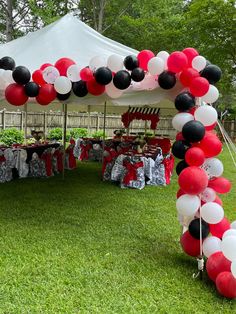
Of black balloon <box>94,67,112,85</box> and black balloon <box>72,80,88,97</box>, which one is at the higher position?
black balloon <box>94,67,112,85</box>

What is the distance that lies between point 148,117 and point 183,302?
372 inches

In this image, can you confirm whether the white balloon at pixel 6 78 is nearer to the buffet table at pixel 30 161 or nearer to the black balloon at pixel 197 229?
the black balloon at pixel 197 229

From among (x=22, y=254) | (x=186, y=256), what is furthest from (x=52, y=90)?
(x=186, y=256)

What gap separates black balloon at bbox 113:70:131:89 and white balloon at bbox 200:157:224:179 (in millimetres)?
1147

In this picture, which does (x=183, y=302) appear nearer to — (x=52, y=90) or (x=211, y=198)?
(x=211, y=198)

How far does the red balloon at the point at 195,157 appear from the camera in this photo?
3.41 metres

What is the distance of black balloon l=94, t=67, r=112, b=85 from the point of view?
3840 millimetres

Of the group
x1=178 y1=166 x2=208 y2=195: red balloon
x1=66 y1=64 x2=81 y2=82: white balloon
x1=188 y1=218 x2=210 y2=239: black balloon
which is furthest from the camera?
x1=66 y1=64 x2=81 y2=82: white balloon

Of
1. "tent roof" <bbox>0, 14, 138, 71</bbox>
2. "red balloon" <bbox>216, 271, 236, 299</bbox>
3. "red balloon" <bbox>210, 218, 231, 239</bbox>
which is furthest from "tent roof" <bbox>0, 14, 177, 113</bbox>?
"red balloon" <bbox>216, 271, 236, 299</bbox>

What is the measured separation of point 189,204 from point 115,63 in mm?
1643

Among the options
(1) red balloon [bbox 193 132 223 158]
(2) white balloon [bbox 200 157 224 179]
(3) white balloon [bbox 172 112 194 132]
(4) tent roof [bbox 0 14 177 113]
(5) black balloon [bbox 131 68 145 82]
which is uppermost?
(4) tent roof [bbox 0 14 177 113]

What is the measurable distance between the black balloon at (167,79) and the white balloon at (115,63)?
45 cm

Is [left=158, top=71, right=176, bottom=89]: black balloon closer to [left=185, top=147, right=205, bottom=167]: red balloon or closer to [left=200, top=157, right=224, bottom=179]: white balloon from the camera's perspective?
[left=185, top=147, right=205, bottom=167]: red balloon

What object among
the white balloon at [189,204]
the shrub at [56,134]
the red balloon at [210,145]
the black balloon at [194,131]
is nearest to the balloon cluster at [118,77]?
the black balloon at [194,131]
